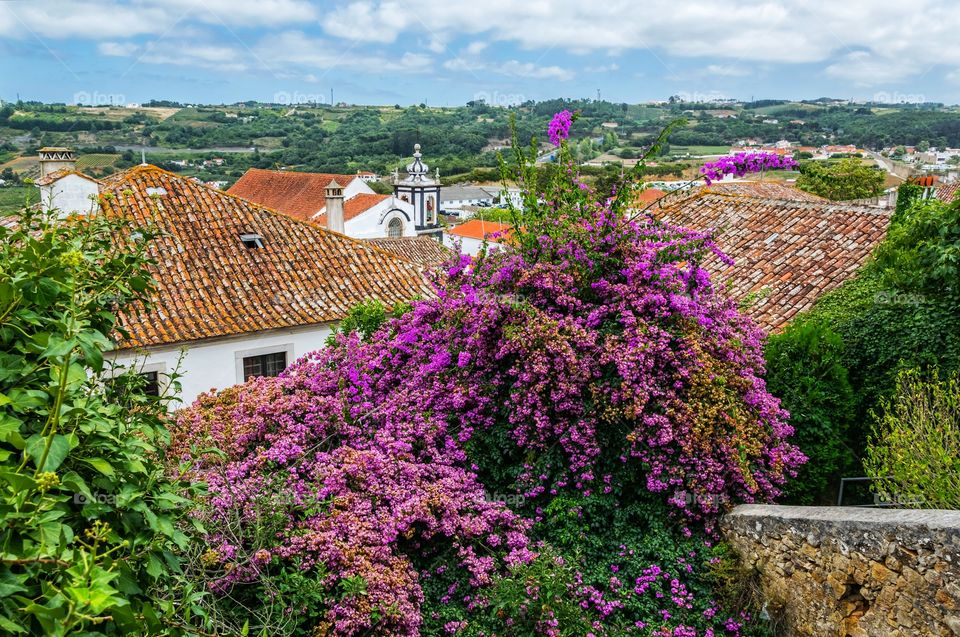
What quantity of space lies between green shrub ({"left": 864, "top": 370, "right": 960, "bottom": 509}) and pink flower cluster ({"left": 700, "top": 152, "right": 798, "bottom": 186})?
2732mm

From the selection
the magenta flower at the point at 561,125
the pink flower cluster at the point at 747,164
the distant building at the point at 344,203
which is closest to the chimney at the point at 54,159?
the magenta flower at the point at 561,125

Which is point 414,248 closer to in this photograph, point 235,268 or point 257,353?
point 235,268

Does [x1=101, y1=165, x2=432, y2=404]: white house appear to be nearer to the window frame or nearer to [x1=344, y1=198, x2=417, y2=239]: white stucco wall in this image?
the window frame

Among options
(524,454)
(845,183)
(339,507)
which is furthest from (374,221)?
(339,507)

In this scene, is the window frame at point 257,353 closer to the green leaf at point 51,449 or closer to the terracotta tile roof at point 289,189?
the green leaf at point 51,449

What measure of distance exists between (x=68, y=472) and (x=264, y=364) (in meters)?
9.63

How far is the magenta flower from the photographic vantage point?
26.2 feet

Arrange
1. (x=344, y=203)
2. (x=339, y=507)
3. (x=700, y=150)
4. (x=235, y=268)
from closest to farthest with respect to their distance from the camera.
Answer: (x=339, y=507), (x=235, y=268), (x=344, y=203), (x=700, y=150)

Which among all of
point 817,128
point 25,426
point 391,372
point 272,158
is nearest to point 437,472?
point 391,372

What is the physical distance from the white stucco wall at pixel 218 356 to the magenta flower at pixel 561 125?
6.31 meters

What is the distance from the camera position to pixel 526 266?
7316 mm

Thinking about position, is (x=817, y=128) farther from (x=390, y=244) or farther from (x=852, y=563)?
(x=852, y=563)

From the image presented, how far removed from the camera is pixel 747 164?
305 inches

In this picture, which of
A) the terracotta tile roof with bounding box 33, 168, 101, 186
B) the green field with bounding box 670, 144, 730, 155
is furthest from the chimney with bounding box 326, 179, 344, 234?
the green field with bounding box 670, 144, 730, 155
